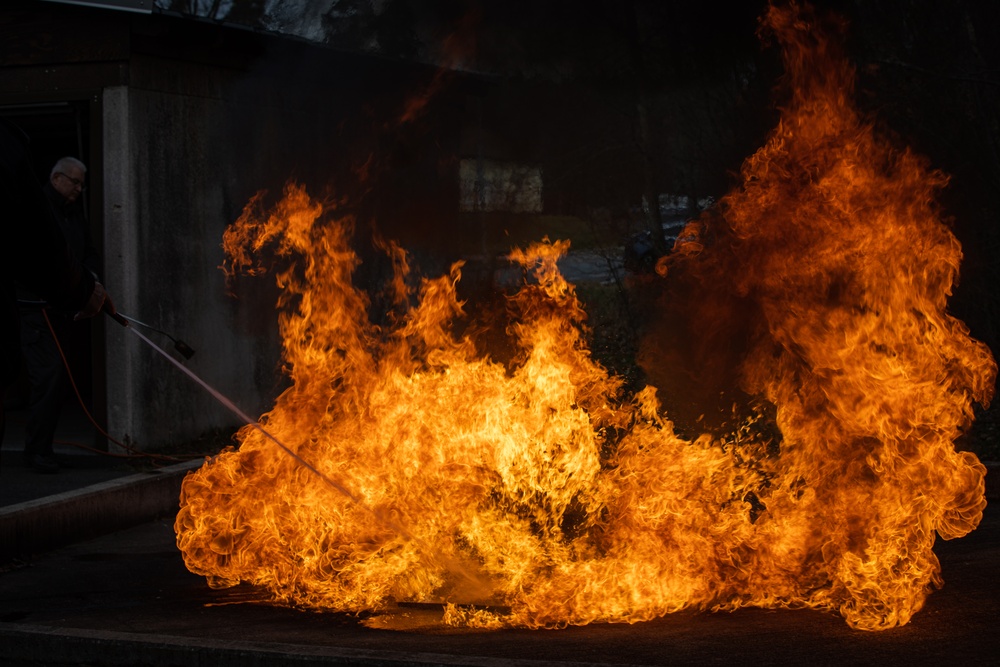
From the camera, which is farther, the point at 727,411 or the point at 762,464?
the point at 727,411

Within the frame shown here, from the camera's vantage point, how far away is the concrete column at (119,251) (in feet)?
29.5

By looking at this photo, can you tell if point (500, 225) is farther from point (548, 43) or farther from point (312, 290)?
point (312, 290)

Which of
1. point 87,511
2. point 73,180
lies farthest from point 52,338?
point 87,511

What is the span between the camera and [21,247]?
4.25 metres

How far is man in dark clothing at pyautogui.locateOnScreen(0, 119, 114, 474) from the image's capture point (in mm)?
4105

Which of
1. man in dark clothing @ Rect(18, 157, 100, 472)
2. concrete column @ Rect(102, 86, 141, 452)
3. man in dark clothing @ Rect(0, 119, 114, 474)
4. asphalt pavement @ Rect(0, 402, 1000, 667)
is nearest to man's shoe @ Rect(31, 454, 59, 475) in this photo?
man in dark clothing @ Rect(18, 157, 100, 472)

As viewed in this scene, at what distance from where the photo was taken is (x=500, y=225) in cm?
985

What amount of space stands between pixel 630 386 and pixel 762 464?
6615mm

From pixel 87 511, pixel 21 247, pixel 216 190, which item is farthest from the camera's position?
pixel 216 190

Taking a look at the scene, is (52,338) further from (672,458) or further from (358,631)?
(672,458)

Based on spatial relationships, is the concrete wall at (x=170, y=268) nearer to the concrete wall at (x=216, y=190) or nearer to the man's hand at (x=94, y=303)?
the concrete wall at (x=216, y=190)

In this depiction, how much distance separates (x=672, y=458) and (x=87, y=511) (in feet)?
12.6

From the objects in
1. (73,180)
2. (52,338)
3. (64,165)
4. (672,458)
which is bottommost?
(672,458)

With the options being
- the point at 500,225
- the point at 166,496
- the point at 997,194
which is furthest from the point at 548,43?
the point at 997,194
